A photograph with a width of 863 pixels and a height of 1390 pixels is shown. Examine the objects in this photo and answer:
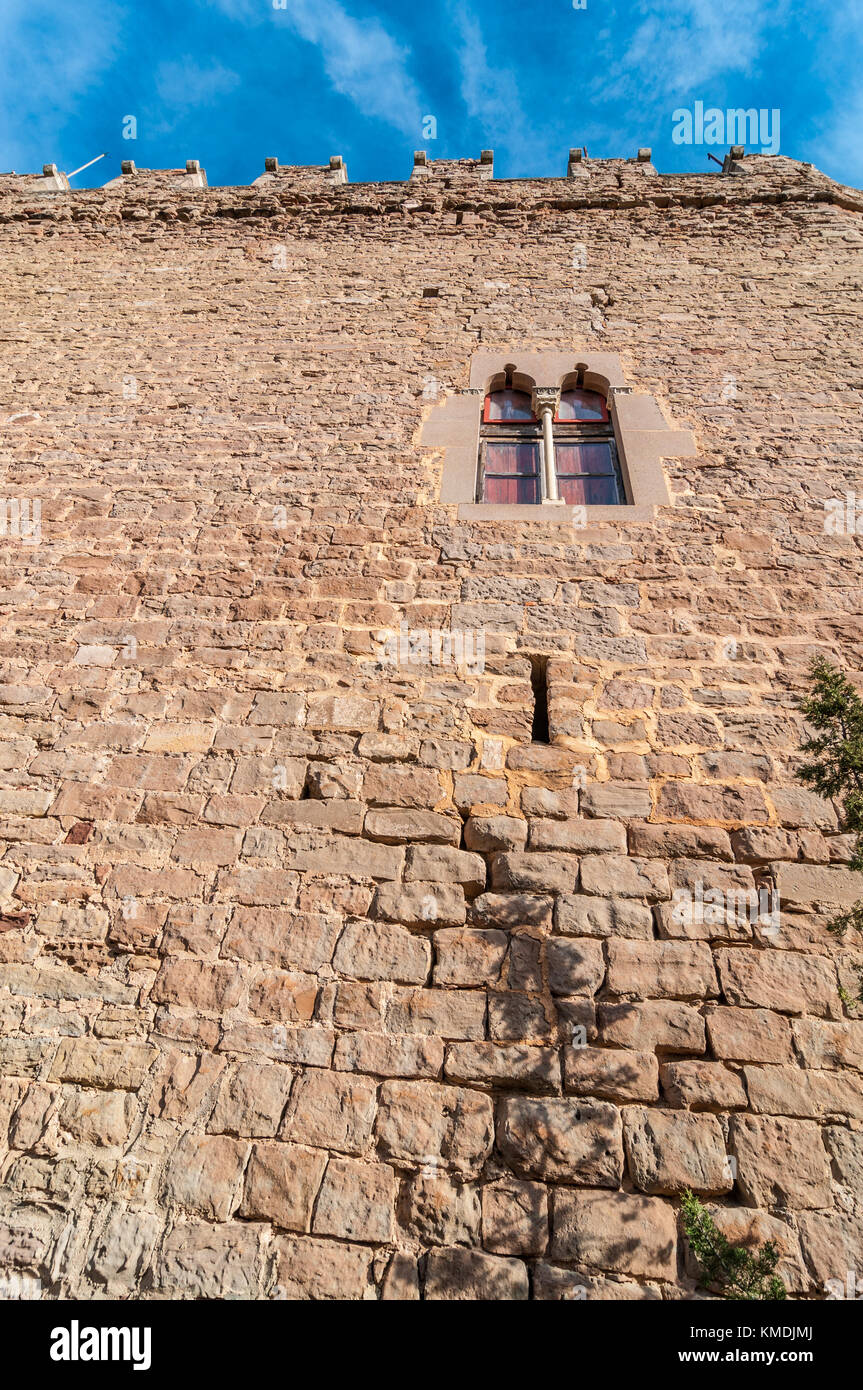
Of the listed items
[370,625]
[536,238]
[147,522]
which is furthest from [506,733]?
[536,238]

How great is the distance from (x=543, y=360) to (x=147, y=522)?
110 inches

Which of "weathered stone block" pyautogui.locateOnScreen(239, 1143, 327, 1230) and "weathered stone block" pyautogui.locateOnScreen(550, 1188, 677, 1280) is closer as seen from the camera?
"weathered stone block" pyautogui.locateOnScreen(550, 1188, 677, 1280)

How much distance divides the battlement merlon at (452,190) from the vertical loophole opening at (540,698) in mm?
4800

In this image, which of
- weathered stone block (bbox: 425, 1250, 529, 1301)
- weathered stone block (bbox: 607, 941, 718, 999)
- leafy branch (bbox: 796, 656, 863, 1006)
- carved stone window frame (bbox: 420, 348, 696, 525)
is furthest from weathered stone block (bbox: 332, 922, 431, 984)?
carved stone window frame (bbox: 420, 348, 696, 525)

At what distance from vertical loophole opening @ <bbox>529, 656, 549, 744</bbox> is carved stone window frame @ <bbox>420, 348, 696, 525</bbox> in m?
0.98

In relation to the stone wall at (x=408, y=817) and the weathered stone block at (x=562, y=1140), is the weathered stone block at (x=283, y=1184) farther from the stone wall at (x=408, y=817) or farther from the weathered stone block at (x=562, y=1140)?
the weathered stone block at (x=562, y=1140)

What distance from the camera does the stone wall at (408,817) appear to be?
2193mm

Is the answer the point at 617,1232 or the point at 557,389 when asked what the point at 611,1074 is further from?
the point at 557,389

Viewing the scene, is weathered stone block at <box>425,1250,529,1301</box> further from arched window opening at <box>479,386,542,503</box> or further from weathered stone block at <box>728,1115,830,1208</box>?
arched window opening at <box>479,386,542,503</box>

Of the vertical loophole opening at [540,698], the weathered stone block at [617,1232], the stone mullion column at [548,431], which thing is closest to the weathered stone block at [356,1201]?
the weathered stone block at [617,1232]

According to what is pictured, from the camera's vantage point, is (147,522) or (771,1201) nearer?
(771,1201)

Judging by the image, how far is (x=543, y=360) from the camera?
16.2ft

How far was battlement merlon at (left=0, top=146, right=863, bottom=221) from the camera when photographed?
615 centimetres
